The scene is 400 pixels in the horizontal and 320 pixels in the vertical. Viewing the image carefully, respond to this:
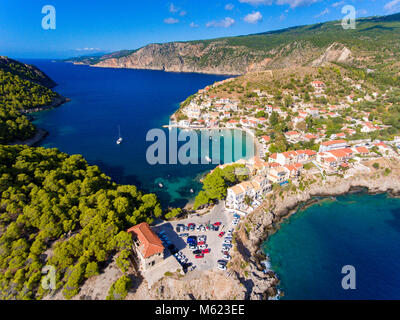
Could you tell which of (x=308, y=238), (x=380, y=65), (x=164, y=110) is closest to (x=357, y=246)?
(x=308, y=238)

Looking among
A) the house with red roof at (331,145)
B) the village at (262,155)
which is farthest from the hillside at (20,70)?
the house with red roof at (331,145)

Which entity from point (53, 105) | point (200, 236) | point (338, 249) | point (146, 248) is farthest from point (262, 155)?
point (53, 105)

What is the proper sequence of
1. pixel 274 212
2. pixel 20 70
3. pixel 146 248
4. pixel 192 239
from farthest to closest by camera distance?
pixel 20 70 < pixel 274 212 < pixel 192 239 < pixel 146 248

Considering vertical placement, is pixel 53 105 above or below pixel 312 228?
above

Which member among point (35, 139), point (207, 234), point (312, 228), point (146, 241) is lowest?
point (312, 228)

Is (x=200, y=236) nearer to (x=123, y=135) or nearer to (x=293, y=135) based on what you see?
(x=293, y=135)

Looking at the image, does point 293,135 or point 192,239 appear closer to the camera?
point 192,239

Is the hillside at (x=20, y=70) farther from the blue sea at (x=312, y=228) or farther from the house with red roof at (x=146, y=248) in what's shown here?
the house with red roof at (x=146, y=248)
